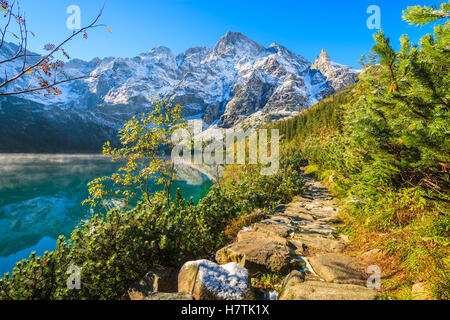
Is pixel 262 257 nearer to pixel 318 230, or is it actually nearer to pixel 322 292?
pixel 322 292

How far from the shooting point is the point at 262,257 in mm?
4062

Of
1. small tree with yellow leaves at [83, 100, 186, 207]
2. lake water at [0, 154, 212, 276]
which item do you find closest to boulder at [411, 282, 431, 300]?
small tree with yellow leaves at [83, 100, 186, 207]

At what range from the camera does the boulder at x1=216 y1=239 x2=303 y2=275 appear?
3.89 metres

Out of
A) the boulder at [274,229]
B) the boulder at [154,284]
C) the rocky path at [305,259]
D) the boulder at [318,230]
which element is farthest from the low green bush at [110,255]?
the boulder at [318,230]

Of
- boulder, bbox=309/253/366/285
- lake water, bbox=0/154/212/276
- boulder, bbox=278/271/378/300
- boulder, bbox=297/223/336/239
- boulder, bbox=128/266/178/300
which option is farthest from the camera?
lake water, bbox=0/154/212/276

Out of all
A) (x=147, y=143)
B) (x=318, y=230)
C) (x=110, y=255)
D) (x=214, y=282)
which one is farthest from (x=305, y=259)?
(x=147, y=143)

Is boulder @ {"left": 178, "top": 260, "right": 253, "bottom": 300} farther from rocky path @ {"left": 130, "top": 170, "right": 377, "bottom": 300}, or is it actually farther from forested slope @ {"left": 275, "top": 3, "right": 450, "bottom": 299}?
forested slope @ {"left": 275, "top": 3, "right": 450, "bottom": 299}

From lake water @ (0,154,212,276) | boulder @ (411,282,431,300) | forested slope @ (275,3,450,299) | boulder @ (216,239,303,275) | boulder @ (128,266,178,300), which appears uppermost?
forested slope @ (275,3,450,299)

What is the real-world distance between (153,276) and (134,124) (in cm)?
560

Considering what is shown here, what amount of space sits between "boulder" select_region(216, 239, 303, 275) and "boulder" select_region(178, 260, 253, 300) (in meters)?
0.78

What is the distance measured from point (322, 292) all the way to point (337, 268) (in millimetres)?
Result: 1138

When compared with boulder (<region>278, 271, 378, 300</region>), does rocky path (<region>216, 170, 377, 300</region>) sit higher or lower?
lower
